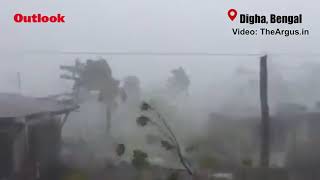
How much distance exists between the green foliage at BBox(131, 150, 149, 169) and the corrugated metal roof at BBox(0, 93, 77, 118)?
16.6 inches

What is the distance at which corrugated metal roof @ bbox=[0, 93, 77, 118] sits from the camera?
2.13m

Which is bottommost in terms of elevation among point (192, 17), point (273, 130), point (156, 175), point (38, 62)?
point (156, 175)

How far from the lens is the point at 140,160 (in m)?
2.18

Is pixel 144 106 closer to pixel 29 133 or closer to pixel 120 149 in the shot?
pixel 120 149

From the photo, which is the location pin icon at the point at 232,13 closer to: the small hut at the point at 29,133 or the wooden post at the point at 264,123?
the wooden post at the point at 264,123

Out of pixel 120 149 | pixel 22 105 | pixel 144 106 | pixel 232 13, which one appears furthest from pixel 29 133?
pixel 232 13

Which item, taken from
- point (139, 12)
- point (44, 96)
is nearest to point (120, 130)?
point (44, 96)

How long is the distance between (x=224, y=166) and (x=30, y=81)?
96 centimetres

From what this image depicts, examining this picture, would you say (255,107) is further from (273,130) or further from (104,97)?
(104,97)

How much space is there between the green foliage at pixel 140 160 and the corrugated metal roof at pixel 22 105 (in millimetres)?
421

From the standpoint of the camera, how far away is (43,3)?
6.91ft

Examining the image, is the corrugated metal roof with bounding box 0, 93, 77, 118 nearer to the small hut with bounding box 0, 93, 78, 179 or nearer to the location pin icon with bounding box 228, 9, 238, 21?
the small hut with bounding box 0, 93, 78, 179

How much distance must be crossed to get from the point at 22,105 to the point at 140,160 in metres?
0.58

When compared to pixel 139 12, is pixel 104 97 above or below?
below
